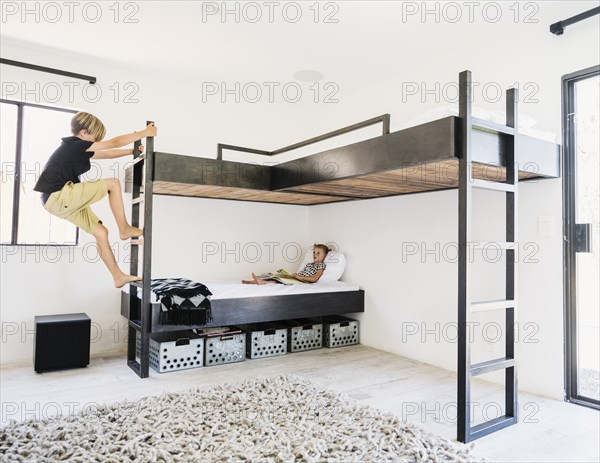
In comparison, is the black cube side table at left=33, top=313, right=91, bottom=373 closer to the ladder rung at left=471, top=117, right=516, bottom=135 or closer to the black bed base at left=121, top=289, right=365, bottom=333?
the black bed base at left=121, top=289, right=365, bottom=333

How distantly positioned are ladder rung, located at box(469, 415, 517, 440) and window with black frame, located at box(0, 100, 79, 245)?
125 inches

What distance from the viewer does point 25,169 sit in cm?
337

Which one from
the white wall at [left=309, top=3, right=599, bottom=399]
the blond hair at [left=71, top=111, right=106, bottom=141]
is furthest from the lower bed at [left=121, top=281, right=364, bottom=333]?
the blond hair at [left=71, top=111, right=106, bottom=141]

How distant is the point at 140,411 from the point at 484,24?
3148mm

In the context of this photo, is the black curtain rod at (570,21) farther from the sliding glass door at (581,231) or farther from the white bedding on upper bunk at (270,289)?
the white bedding on upper bunk at (270,289)

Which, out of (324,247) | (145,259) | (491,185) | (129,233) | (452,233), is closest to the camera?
(491,185)

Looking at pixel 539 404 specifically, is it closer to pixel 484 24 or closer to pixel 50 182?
pixel 484 24

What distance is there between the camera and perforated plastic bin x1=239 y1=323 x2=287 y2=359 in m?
3.55

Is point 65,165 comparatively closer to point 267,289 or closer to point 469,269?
point 267,289

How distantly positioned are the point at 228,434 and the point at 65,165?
67.0 inches

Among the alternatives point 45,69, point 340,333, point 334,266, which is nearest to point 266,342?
point 340,333

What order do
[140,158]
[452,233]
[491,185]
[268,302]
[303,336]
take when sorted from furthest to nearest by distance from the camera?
[303,336] → [268,302] → [452,233] → [140,158] → [491,185]

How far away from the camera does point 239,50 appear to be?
338 centimetres

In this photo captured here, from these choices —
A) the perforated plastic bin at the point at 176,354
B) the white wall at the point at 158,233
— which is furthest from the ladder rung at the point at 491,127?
the white wall at the point at 158,233
